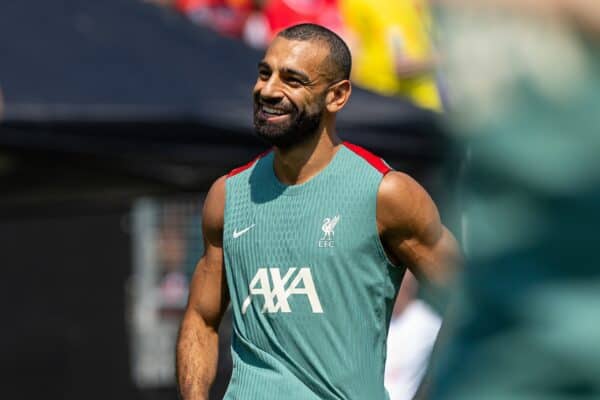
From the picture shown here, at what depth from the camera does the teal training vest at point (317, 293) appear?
14.0 feet

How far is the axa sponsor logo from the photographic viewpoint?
4281 mm

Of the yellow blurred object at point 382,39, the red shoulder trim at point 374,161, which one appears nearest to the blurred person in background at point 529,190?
the red shoulder trim at point 374,161

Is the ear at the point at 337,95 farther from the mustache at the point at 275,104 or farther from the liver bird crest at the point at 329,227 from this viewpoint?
the liver bird crest at the point at 329,227

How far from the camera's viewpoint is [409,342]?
6.59 metres

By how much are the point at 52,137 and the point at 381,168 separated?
2496 mm

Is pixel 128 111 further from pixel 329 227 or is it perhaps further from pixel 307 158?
pixel 329 227

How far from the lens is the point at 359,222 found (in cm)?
431

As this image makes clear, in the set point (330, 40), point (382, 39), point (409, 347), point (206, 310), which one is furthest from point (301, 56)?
point (382, 39)

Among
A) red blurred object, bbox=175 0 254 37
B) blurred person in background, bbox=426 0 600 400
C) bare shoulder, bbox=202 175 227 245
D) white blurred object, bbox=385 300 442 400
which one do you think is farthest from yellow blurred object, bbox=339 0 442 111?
blurred person in background, bbox=426 0 600 400

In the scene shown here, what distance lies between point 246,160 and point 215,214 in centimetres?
241

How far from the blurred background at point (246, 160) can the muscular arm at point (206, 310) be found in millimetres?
674

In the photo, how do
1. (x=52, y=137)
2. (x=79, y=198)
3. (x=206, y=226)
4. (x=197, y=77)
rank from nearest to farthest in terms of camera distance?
(x=206, y=226)
(x=52, y=137)
(x=197, y=77)
(x=79, y=198)

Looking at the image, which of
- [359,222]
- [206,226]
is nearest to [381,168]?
[359,222]

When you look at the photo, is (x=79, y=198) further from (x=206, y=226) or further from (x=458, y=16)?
(x=458, y=16)
